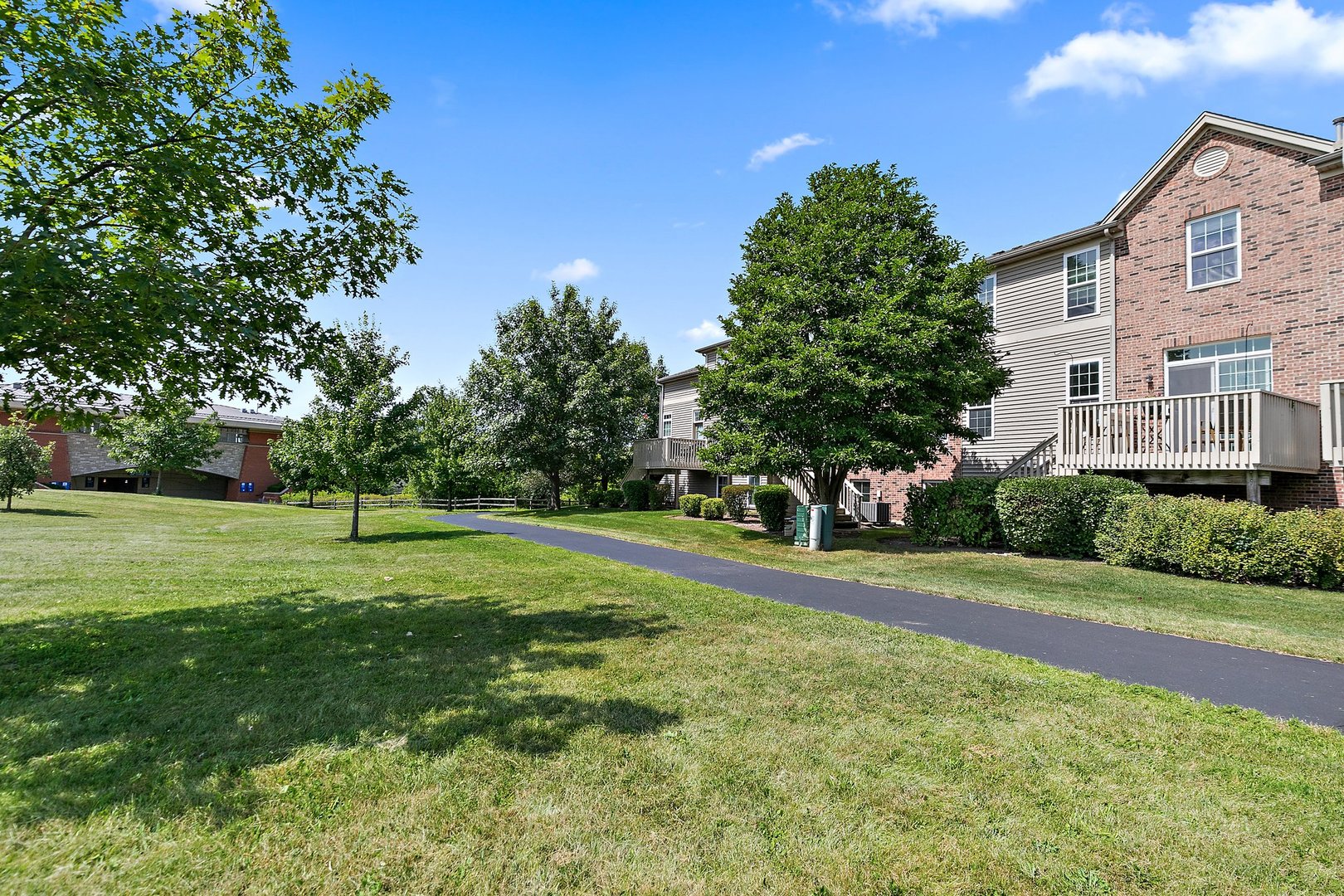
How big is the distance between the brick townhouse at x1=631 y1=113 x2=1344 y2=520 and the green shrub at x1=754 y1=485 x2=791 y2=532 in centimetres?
584

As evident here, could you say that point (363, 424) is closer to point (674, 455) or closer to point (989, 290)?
point (674, 455)

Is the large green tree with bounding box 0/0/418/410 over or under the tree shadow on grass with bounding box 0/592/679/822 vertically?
over

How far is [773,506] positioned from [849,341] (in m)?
7.23

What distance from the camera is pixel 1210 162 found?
53.5 feet

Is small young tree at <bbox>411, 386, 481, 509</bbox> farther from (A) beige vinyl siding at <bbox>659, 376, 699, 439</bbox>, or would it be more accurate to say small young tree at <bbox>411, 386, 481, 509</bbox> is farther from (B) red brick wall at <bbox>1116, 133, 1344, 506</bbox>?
(B) red brick wall at <bbox>1116, 133, 1344, 506</bbox>

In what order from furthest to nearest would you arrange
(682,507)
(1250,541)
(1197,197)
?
1. (682,507)
2. (1197,197)
3. (1250,541)

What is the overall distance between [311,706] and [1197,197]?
860 inches

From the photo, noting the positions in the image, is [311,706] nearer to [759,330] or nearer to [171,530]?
[759,330]

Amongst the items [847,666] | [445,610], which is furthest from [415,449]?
[847,666]

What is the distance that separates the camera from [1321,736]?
14.6 ft

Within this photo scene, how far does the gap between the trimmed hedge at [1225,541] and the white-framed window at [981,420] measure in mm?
8580

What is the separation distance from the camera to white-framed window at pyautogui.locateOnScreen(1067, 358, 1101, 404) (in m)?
18.4

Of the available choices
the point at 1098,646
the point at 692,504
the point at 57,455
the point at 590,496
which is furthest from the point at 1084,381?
the point at 57,455

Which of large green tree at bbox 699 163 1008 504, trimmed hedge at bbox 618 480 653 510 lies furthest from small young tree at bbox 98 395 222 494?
large green tree at bbox 699 163 1008 504
